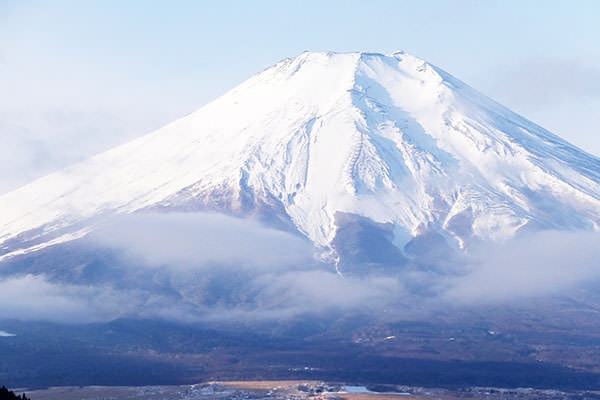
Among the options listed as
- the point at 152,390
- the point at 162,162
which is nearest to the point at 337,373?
the point at 152,390

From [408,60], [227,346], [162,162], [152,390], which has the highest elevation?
A: [408,60]

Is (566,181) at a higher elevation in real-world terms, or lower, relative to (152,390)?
higher

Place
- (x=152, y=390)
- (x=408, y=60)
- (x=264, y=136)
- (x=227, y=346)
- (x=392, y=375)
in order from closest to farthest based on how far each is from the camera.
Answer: (x=152, y=390)
(x=392, y=375)
(x=227, y=346)
(x=264, y=136)
(x=408, y=60)

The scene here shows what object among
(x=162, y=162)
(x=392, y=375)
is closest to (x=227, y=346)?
(x=392, y=375)

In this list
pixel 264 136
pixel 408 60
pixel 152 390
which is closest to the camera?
pixel 152 390

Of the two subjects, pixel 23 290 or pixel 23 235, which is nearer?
pixel 23 290

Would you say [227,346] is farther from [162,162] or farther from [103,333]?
[162,162]
